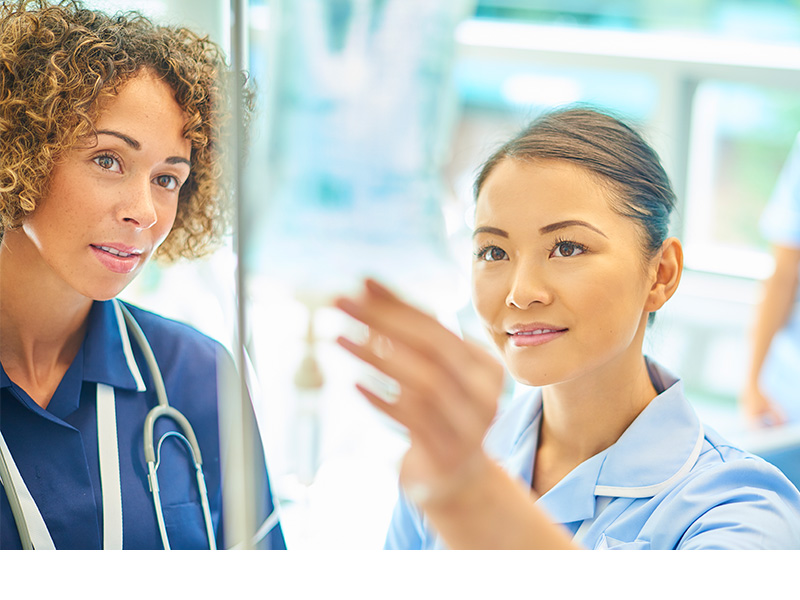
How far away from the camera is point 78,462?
60 centimetres

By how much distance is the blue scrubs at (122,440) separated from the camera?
1.95 feet

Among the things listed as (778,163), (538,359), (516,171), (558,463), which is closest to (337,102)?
(516,171)

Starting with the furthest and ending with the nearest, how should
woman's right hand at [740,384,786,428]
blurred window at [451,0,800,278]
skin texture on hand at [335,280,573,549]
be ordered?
woman's right hand at [740,384,786,428], blurred window at [451,0,800,278], skin texture on hand at [335,280,573,549]

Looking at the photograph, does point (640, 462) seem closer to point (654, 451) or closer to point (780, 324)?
point (654, 451)

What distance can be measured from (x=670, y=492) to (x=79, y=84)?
60 cm

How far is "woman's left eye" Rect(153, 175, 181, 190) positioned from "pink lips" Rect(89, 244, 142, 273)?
0.06m

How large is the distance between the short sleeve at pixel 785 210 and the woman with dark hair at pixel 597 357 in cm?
24

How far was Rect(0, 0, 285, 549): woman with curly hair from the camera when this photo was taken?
1.89ft

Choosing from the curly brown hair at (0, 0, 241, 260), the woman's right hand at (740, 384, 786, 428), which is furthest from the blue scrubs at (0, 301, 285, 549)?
the woman's right hand at (740, 384, 786, 428)

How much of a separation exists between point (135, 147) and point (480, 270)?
1.02 ft

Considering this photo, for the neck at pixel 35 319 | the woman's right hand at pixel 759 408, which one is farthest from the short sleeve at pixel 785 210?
the neck at pixel 35 319

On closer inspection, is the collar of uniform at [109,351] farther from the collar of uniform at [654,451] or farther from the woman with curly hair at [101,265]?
the collar of uniform at [654,451]

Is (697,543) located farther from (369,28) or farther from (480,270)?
(369,28)

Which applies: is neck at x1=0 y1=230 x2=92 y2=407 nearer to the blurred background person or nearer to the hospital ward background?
the hospital ward background
